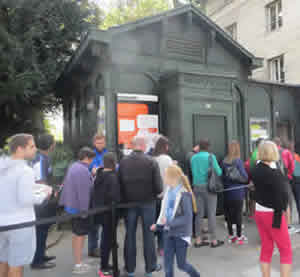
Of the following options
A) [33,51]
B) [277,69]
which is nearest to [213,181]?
[33,51]

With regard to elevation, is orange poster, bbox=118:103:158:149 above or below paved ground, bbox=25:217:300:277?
above

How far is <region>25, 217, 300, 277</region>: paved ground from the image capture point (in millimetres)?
3807

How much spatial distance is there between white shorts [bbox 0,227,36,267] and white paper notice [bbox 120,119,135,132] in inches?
144

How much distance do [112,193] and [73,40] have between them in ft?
29.2

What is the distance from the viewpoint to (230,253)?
4449 mm

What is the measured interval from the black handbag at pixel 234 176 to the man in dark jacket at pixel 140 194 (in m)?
1.74

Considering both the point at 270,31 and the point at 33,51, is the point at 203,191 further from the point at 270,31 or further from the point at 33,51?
the point at 270,31

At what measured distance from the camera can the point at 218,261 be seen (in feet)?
13.6

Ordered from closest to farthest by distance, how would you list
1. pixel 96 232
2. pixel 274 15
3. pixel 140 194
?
pixel 140 194
pixel 96 232
pixel 274 15

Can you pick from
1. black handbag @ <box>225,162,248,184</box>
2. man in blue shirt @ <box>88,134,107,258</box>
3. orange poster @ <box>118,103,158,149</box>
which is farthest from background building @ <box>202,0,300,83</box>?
man in blue shirt @ <box>88,134,107,258</box>

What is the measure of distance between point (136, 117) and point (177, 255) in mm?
3809

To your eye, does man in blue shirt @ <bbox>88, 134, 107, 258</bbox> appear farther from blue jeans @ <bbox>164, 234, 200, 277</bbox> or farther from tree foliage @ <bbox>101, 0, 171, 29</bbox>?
tree foliage @ <bbox>101, 0, 171, 29</bbox>

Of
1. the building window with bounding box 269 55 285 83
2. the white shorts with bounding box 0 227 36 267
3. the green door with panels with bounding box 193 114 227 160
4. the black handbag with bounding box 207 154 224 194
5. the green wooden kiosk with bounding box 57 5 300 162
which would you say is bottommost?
the white shorts with bounding box 0 227 36 267

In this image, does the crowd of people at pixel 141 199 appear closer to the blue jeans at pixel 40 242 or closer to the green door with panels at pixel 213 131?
the blue jeans at pixel 40 242
